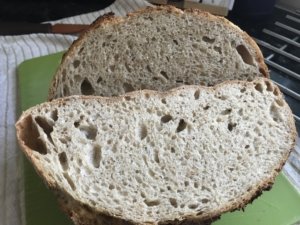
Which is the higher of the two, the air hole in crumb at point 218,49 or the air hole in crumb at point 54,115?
the air hole in crumb at point 218,49

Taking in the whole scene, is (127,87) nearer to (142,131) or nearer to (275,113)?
(142,131)

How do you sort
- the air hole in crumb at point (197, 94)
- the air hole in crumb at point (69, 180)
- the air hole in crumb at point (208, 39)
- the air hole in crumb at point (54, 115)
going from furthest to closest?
the air hole in crumb at point (208, 39), the air hole in crumb at point (197, 94), the air hole in crumb at point (54, 115), the air hole in crumb at point (69, 180)

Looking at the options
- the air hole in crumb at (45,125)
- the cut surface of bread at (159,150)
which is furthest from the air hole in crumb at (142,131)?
the air hole in crumb at (45,125)

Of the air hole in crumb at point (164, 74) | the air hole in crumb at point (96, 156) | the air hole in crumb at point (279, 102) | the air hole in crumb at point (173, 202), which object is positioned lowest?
the air hole in crumb at point (173, 202)

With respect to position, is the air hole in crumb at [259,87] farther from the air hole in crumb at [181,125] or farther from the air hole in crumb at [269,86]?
the air hole in crumb at [181,125]

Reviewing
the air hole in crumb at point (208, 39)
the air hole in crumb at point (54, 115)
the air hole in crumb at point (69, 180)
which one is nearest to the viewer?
the air hole in crumb at point (69, 180)

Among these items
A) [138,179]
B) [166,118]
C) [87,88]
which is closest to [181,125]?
[166,118]

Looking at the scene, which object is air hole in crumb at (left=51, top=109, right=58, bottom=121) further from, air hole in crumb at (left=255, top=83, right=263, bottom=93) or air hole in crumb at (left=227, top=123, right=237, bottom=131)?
air hole in crumb at (left=255, top=83, right=263, bottom=93)
